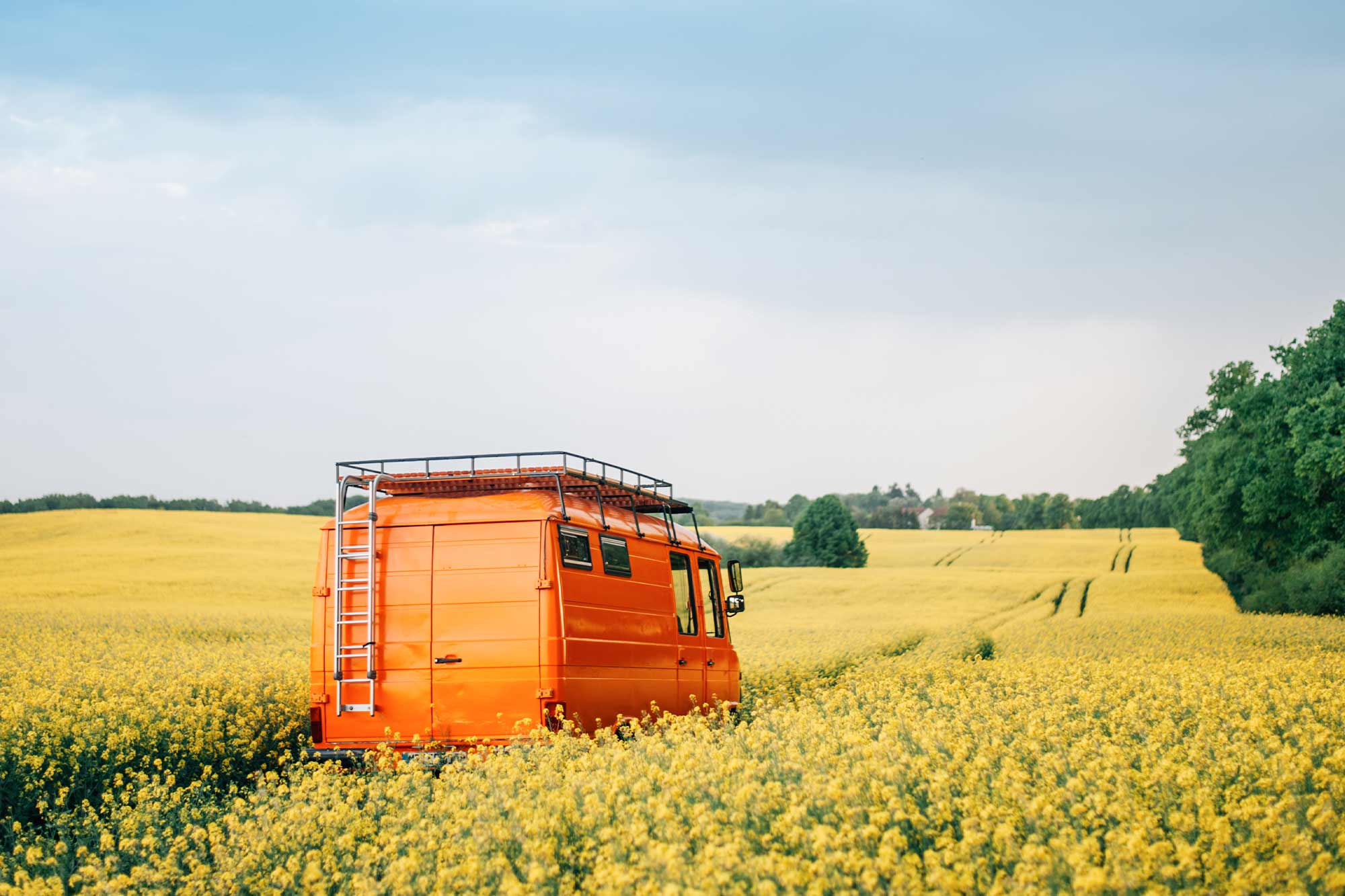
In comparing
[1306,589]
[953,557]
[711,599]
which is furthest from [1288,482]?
[953,557]

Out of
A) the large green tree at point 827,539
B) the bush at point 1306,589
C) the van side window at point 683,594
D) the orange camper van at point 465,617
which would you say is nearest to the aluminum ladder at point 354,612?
the orange camper van at point 465,617

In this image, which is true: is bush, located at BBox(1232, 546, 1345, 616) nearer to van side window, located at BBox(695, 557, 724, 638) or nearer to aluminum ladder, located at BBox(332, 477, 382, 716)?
van side window, located at BBox(695, 557, 724, 638)

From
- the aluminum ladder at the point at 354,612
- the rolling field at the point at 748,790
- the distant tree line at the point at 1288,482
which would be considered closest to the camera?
the rolling field at the point at 748,790

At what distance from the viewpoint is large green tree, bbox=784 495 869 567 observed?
236ft

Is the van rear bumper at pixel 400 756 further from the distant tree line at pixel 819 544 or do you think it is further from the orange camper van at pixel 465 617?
the distant tree line at pixel 819 544

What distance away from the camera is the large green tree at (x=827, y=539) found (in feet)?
236

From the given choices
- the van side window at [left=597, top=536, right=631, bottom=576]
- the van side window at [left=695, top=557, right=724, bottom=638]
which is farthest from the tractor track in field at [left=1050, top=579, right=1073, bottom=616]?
the van side window at [left=597, top=536, right=631, bottom=576]

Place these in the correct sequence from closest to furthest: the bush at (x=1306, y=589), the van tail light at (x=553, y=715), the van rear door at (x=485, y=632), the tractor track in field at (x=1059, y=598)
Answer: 1. the van tail light at (x=553, y=715)
2. the van rear door at (x=485, y=632)
3. the bush at (x=1306, y=589)
4. the tractor track in field at (x=1059, y=598)

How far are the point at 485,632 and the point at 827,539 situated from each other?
64.8 metres

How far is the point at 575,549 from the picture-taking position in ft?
30.6

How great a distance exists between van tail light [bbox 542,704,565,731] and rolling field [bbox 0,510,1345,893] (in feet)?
1.52

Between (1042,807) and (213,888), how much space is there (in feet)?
14.3

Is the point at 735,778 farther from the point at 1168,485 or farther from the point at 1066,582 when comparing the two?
the point at 1168,485

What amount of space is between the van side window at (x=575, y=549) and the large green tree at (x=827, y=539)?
2484 inches
